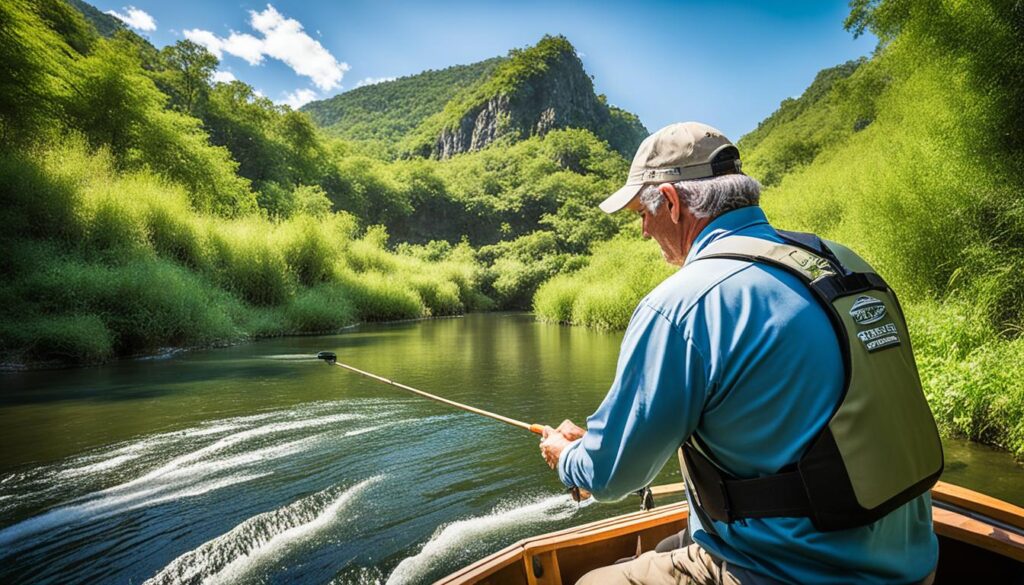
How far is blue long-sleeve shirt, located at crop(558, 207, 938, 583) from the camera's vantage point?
3.49 ft

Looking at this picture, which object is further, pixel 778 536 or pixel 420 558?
pixel 420 558

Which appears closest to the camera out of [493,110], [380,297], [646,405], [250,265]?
[646,405]

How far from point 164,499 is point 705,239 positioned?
16.1 ft

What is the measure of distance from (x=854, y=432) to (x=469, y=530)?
347 cm

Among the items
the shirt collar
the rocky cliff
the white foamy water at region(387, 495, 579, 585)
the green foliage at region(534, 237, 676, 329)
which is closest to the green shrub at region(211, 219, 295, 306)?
the green foliage at region(534, 237, 676, 329)

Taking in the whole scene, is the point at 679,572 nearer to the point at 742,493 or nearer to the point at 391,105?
the point at 742,493

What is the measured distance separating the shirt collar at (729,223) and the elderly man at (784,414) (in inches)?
1.7

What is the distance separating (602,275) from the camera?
21.3m

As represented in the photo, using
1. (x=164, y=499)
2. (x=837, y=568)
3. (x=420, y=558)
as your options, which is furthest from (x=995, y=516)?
(x=164, y=499)

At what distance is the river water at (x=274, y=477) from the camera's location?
140 inches

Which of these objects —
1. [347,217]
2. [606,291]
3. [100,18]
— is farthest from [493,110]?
[606,291]

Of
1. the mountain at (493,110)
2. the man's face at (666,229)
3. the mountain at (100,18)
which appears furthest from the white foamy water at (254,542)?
the mountain at (493,110)

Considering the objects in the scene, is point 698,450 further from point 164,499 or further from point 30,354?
point 30,354

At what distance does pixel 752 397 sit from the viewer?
1.09 metres
